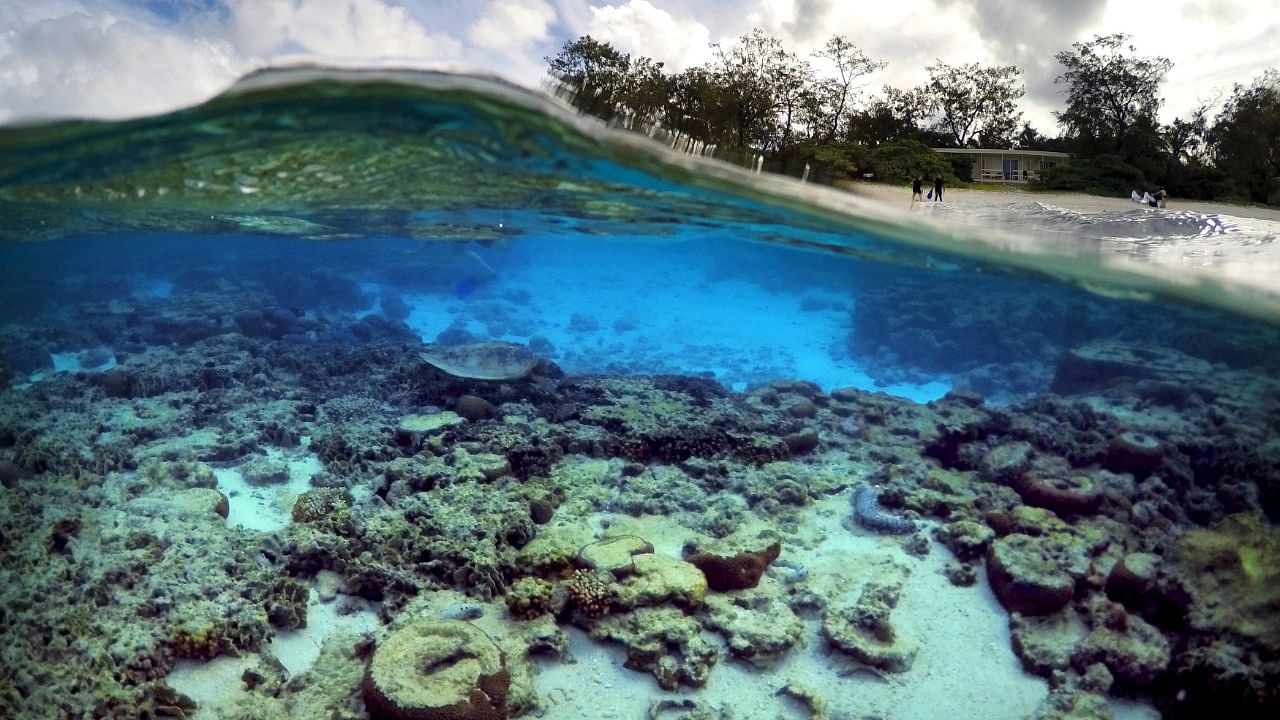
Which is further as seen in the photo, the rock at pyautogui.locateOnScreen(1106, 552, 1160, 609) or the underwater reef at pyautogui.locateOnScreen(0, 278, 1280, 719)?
the rock at pyautogui.locateOnScreen(1106, 552, 1160, 609)

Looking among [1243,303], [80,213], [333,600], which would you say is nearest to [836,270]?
[1243,303]

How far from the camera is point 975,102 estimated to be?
38.5 feet

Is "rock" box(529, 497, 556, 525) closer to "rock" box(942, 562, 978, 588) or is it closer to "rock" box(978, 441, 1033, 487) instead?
"rock" box(942, 562, 978, 588)

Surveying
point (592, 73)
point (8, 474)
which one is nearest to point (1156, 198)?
point (592, 73)

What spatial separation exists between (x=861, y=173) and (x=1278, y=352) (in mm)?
9253

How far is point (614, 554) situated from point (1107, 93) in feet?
39.2

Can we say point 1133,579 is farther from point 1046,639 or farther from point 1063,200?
point 1063,200

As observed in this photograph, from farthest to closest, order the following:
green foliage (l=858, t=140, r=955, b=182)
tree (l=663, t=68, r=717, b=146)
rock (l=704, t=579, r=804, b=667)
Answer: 1. green foliage (l=858, t=140, r=955, b=182)
2. tree (l=663, t=68, r=717, b=146)
3. rock (l=704, t=579, r=804, b=667)

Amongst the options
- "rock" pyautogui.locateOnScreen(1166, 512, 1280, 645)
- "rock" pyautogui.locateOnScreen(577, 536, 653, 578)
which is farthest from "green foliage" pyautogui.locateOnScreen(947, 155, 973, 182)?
"rock" pyautogui.locateOnScreen(577, 536, 653, 578)

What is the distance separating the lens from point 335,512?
819 centimetres

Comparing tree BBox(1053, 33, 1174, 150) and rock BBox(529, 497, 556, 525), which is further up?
tree BBox(1053, 33, 1174, 150)

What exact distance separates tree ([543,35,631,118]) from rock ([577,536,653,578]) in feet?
16.5

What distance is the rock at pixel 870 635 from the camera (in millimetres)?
6668

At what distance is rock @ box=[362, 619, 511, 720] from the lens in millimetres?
5195
